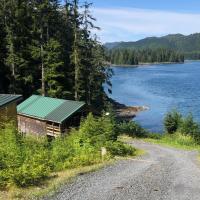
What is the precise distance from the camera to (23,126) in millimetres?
42375

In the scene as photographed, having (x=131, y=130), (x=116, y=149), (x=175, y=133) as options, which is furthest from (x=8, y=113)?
(x=175, y=133)

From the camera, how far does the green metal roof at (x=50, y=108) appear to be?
1455 inches

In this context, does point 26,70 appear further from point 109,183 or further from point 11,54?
point 109,183

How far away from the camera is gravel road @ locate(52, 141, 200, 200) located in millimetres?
17859

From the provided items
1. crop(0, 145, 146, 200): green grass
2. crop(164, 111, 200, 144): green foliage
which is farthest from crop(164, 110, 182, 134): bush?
crop(0, 145, 146, 200): green grass

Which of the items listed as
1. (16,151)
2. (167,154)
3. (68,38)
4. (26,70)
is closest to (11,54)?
(26,70)

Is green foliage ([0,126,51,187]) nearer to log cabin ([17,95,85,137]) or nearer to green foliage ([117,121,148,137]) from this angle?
log cabin ([17,95,85,137])

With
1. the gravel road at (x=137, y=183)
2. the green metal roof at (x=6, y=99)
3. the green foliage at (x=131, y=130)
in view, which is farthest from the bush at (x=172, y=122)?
the gravel road at (x=137, y=183)

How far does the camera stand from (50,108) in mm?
38906

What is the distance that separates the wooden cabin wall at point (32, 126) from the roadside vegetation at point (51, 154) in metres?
8.77

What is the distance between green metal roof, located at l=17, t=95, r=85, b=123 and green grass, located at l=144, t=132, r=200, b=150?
11193 millimetres

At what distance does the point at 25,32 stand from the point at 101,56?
12.8 m

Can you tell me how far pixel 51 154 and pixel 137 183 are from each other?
5946 mm

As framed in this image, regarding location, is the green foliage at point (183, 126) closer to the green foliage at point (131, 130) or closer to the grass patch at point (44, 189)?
the green foliage at point (131, 130)
